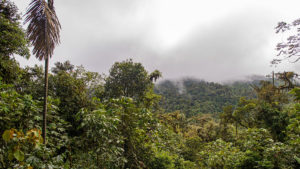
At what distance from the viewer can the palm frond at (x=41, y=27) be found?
205 cm

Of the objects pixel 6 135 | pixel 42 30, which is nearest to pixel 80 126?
pixel 6 135

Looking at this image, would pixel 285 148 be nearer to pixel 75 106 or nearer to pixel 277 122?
pixel 75 106

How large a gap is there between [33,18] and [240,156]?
4917 mm

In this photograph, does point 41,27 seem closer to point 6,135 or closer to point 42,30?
point 42,30

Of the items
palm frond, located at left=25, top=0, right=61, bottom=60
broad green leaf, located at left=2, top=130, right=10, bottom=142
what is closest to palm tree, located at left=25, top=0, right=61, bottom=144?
palm frond, located at left=25, top=0, right=61, bottom=60

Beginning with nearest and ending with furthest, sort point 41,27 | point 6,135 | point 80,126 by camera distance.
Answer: point 6,135, point 41,27, point 80,126

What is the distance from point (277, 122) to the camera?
8234 mm

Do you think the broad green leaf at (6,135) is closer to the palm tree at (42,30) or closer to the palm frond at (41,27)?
the palm tree at (42,30)

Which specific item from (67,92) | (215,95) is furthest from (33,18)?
(215,95)

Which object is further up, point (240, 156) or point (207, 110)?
point (240, 156)

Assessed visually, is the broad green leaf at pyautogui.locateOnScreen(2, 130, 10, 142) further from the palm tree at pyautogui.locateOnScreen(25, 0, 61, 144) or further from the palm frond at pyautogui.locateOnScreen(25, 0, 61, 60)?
the palm frond at pyautogui.locateOnScreen(25, 0, 61, 60)

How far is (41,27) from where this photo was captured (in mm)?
2090

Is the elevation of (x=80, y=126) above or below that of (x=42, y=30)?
below

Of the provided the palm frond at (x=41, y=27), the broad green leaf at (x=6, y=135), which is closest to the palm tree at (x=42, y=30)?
the palm frond at (x=41, y=27)
